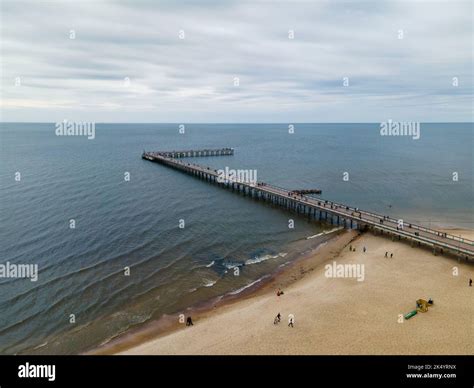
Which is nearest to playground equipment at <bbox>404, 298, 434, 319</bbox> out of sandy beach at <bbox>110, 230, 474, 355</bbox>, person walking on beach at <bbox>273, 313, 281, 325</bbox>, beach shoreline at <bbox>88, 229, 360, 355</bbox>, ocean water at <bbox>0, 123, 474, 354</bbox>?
sandy beach at <bbox>110, 230, 474, 355</bbox>

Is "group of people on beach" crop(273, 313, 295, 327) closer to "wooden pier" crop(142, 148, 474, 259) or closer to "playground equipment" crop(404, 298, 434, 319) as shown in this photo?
"playground equipment" crop(404, 298, 434, 319)

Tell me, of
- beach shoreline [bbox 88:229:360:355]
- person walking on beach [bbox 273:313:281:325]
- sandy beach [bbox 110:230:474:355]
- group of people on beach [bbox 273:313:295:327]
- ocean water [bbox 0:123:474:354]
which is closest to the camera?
sandy beach [bbox 110:230:474:355]

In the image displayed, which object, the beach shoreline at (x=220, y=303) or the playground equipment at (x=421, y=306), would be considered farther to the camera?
the playground equipment at (x=421, y=306)

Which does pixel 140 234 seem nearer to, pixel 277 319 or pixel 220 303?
pixel 220 303

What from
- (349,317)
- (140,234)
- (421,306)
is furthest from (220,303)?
(140,234)

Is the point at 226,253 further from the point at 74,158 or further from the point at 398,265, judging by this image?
the point at 74,158

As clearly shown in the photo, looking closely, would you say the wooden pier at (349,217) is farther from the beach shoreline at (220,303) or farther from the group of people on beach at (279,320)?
the group of people on beach at (279,320)

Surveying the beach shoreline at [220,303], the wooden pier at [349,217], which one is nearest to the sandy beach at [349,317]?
the beach shoreline at [220,303]
